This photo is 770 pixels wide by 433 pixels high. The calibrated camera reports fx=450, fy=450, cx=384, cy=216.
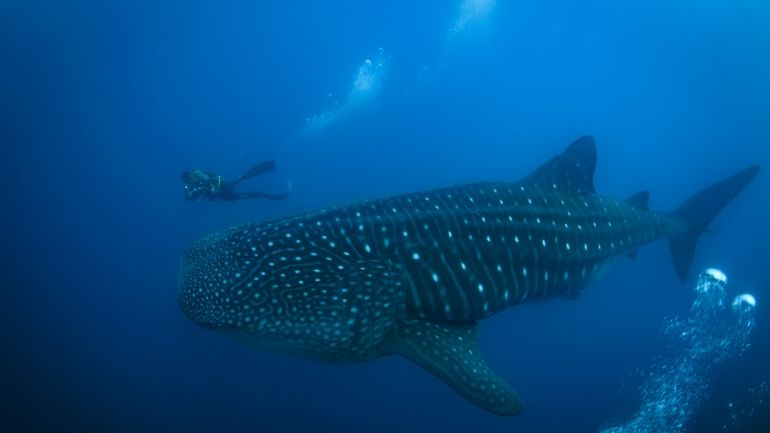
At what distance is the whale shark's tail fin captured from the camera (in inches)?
333

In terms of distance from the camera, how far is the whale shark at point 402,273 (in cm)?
379

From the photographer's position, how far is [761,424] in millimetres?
14945

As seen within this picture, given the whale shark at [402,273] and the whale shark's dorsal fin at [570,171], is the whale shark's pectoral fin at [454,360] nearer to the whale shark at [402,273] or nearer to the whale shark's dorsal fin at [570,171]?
the whale shark at [402,273]

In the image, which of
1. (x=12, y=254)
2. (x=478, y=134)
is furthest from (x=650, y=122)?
(x=12, y=254)

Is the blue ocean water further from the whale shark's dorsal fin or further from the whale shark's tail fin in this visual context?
the whale shark's dorsal fin

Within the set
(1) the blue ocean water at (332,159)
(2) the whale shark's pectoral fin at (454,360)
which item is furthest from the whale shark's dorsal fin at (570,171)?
(1) the blue ocean water at (332,159)

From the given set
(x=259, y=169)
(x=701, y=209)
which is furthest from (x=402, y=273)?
(x=259, y=169)

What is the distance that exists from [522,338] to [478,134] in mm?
48157

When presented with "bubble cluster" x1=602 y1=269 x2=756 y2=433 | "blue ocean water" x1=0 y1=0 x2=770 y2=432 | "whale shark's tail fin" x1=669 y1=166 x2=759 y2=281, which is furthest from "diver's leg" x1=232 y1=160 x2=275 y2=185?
"bubble cluster" x1=602 y1=269 x2=756 y2=433

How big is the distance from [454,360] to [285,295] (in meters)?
1.66

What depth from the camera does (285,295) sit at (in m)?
3.81

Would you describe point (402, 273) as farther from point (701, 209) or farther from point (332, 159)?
point (332, 159)

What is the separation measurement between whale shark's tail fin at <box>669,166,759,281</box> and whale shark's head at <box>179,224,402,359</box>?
23.4 feet

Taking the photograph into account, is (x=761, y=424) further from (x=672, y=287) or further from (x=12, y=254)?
(x=12, y=254)
